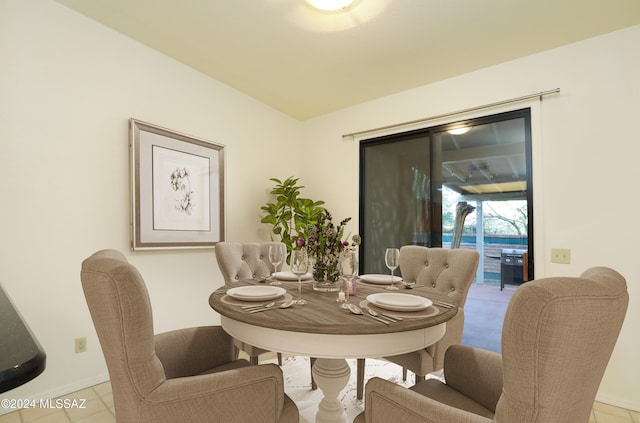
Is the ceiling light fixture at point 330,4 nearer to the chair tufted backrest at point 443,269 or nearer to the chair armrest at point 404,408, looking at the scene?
the chair tufted backrest at point 443,269

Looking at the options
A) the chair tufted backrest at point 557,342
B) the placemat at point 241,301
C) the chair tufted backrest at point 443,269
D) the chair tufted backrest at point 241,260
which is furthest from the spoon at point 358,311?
the chair tufted backrest at point 241,260

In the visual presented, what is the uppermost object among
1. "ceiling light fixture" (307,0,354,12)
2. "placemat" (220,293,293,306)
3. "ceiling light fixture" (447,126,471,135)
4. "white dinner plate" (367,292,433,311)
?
"ceiling light fixture" (307,0,354,12)

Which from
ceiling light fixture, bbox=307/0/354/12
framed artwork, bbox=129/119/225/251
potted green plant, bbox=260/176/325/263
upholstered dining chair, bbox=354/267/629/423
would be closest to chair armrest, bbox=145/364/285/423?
upholstered dining chair, bbox=354/267/629/423

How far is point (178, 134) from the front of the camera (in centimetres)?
279

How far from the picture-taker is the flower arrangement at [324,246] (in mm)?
1588

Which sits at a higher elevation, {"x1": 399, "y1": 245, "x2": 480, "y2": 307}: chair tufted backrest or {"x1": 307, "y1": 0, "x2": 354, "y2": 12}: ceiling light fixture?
{"x1": 307, "y1": 0, "x2": 354, "y2": 12}: ceiling light fixture

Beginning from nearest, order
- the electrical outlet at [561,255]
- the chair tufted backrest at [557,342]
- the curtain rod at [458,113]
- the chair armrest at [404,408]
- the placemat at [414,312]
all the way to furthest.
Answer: the chair tufted backrest at [557,342], the chair armrest at [404,408], the placemat at [414,312], the electrical outlet at [561,255], the curtain rod at [458,113]

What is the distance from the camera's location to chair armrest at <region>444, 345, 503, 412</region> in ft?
3.72

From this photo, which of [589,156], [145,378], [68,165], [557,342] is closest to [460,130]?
[589,156]

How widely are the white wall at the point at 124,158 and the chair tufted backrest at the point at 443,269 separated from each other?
3.62ft

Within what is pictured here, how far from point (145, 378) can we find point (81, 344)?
5.75 feet

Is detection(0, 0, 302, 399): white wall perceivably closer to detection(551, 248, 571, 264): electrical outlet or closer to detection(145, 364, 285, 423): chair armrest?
detection(145, 364, 285, 423): chair armrest

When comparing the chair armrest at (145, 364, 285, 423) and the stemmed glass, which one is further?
the stemmed glass

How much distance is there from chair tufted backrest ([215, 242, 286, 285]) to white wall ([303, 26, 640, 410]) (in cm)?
221
